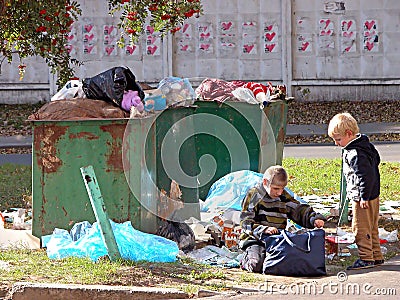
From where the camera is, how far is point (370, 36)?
22719mm

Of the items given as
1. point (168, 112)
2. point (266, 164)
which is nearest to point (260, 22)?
point (266, 164)

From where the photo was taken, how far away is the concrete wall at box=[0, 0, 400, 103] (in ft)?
74.3

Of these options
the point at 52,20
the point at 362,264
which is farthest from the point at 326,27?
the point at 362,264

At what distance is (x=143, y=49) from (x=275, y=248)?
1629 centimetres

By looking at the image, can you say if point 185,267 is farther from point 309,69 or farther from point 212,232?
point 309,69

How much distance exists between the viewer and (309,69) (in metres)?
22.8

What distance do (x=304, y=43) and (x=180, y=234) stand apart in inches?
612

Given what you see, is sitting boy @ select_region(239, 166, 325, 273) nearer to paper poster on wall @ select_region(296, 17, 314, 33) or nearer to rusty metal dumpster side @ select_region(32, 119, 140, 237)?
rusty metal dumpster side @ select_region(32, 119, 140, 237)

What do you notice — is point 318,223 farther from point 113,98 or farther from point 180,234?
point 113,98

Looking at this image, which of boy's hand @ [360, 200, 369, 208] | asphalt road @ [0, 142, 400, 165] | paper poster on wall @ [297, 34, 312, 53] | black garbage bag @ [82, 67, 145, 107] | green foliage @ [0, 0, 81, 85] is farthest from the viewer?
paper poster on wall @ [297, 34, 312, 53]

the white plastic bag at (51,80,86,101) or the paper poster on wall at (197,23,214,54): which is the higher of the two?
the paper poster on wall at (197,23,214,54)

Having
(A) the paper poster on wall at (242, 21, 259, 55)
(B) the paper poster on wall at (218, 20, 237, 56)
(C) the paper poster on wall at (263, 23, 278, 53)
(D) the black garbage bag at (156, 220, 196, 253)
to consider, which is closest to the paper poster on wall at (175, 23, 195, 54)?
(B) the paper poster on wall at (218, 20, 237, 56)

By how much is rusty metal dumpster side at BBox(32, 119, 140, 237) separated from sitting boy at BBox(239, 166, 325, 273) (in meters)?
1.08

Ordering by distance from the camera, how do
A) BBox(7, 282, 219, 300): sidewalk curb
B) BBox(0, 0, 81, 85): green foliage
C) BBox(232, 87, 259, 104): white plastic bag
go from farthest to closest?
BBox(232, 87, 259, 104): white plastic bag
BBox(0, 0, 81, 85): green foliage
BBox(7, 282, 219, 300): sidewalk curb
